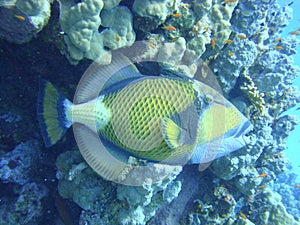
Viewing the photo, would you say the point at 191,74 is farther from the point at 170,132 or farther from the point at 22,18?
the point at 22,18

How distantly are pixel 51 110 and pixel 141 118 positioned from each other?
73cm

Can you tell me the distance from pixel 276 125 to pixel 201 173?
1738 millimetres

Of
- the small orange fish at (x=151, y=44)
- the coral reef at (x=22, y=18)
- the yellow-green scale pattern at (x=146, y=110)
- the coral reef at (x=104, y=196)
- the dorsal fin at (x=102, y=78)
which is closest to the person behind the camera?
the yellow-green scale pattern at (x=146, y=110)

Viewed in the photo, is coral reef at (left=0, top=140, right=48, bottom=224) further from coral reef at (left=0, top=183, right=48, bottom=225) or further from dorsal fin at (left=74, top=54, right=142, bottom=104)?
dorsal fin at (left=74, top=54, right=142, bottom=104)

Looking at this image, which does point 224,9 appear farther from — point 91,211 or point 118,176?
point 91,211

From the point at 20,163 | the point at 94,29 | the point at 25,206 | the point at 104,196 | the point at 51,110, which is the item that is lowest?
the point at 25,206

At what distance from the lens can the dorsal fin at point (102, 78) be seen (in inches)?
80.1

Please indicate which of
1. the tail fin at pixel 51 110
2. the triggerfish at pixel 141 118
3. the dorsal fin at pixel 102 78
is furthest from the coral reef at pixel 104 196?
the dorsal fin at pixel 102 78

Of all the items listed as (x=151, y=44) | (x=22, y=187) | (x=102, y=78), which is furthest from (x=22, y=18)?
(x=22, y=187)

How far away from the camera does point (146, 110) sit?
1771 mm

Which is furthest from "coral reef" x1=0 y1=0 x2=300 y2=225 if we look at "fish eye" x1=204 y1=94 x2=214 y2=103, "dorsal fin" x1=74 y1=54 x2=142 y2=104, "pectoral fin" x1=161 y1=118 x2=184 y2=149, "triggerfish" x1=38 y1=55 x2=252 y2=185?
"pectoral fin" x1=161 y1=118 x2=184 y2=149

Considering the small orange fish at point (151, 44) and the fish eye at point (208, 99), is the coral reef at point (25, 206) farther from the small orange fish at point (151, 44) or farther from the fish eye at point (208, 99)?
the fish eye at point (208, 99)

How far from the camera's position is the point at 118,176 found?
96.1 inches

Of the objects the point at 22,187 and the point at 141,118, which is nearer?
the point at 141,118
